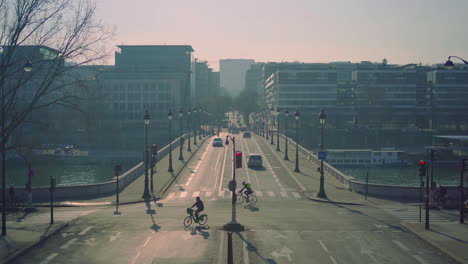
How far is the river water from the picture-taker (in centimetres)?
7581

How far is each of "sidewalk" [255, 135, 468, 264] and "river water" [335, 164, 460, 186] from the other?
849 inches

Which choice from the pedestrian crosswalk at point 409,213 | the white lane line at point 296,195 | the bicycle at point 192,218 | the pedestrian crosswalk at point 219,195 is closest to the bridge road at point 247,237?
the bicycle at point 192,218

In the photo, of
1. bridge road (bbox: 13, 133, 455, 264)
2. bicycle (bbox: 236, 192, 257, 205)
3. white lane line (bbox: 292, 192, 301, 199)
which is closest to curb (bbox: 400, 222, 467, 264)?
bridge road (bbox: 13, 133, 455, 264)

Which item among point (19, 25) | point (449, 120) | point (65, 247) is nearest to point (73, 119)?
point (19, 25)

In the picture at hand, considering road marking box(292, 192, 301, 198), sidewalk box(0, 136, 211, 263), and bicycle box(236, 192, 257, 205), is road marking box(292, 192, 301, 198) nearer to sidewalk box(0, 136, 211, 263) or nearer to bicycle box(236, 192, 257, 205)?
bicycle box(236, 192, 257, 205)

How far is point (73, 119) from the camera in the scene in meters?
114

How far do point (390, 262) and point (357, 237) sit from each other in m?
4.09

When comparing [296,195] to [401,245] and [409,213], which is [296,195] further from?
[401,245]

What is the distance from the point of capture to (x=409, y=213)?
96.0ft

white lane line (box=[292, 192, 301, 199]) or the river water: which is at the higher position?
white lane line (box=[292, 192, 301, 199])

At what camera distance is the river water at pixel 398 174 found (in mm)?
75812

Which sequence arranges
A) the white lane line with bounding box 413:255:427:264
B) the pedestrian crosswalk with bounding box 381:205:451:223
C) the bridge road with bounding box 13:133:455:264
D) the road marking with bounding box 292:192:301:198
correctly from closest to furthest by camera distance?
the white lane line with bounding box 413:255:427:264 → the bridge road with bounding box 13:133:455:264 → the pedestrian crosswalk with bounding box 381:205:451:223 → the road marking with bounding box 292:192:301:198

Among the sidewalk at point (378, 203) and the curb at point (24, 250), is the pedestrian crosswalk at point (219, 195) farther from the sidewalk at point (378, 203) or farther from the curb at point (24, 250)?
the curb at point (24, 250)

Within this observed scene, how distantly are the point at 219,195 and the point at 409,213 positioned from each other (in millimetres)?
15494
